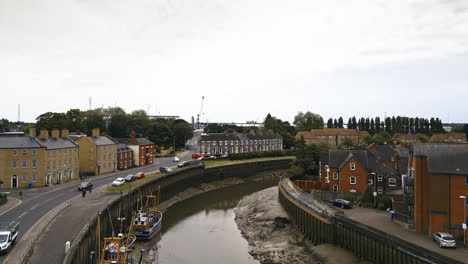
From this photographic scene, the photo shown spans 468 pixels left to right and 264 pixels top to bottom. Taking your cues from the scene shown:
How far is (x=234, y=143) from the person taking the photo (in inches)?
4663

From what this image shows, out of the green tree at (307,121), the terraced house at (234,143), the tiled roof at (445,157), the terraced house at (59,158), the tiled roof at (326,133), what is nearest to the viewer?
the tiled roof at (445,157)

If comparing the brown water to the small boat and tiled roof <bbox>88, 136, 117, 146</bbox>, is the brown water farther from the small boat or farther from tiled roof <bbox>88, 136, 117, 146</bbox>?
tiled roof <bbox>88, 136, 117, 146</bbox>

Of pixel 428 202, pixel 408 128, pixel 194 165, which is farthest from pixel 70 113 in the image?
pixel 408 128

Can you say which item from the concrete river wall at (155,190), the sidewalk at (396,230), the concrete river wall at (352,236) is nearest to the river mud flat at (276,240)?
the concrete river wall at (352,236)

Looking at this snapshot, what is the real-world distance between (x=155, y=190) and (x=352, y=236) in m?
35.3

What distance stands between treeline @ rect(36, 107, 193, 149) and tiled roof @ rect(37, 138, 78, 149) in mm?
43380

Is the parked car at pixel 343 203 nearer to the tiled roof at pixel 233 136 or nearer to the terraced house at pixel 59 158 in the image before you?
the terraced house at pixel 59 158

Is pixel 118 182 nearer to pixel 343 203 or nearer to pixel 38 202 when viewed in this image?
pixel 38 202

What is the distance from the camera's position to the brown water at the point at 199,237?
3562 centimetres

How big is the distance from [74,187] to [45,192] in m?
4.93

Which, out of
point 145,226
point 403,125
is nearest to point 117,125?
point 145,226

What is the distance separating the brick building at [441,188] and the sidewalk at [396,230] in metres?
1.72

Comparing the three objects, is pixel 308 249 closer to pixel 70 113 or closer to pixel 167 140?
pixel 167 140

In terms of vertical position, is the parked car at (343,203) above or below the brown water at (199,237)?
above
